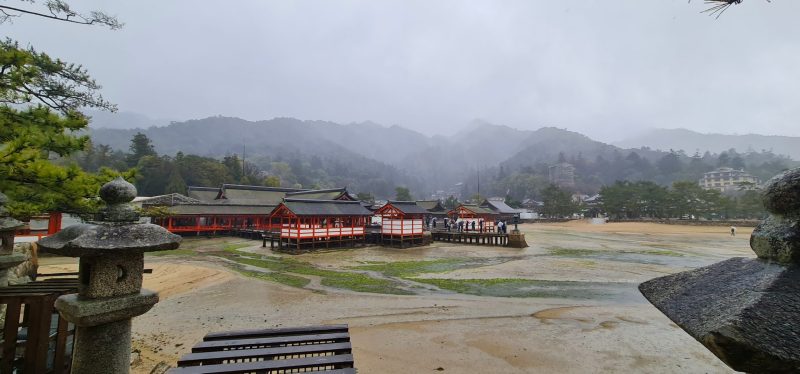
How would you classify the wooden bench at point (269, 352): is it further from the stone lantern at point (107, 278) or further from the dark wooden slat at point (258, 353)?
the stone lantern at point (107, 278)

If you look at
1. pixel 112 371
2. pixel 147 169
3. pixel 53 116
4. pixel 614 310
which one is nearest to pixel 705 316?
pixel 112 371

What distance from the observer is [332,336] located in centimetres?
532

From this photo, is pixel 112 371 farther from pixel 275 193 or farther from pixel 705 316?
pixel 275 193

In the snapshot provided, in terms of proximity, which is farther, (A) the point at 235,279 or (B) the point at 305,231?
(B) the point at 305,231

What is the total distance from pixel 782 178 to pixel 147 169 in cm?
6773

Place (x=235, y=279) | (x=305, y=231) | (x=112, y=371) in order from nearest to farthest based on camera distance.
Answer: (x=112, y=371)
(x=235, y=279)
(x=305, y=231)

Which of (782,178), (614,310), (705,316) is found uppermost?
(782,178)

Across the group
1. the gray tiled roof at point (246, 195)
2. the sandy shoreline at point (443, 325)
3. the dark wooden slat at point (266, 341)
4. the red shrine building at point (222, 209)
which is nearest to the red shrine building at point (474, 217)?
the red shrine building at point (222, 209)

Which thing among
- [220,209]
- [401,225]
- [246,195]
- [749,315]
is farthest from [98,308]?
[246,195]

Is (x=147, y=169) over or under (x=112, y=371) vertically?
over

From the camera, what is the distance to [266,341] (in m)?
5.06

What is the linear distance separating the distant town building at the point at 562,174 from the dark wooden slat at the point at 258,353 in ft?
498

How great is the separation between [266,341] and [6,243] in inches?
197

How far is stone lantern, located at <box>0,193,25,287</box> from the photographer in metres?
5.59
